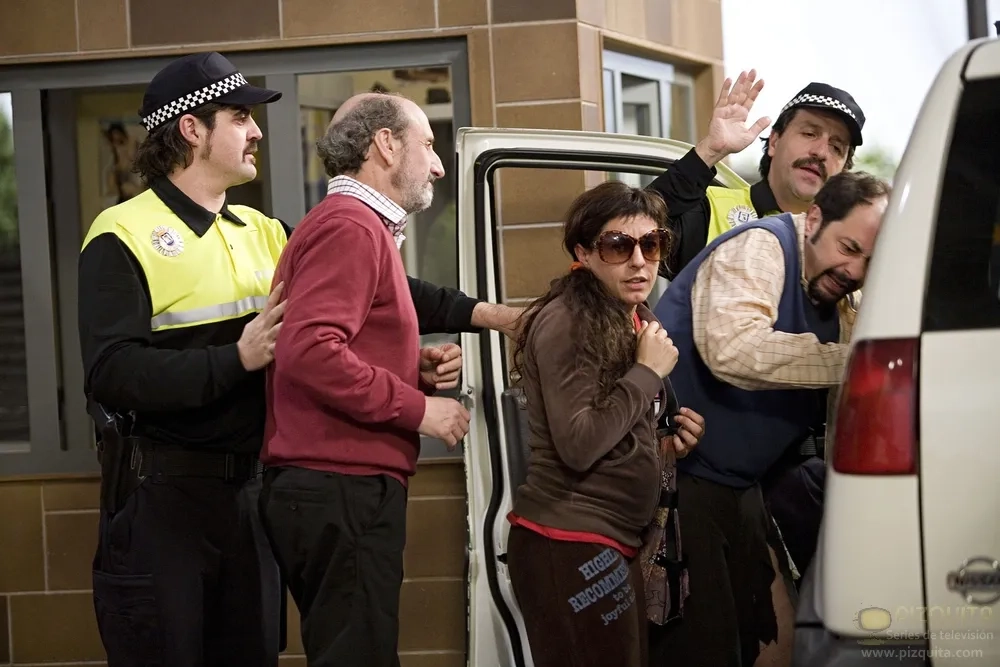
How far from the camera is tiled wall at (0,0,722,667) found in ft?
15.4

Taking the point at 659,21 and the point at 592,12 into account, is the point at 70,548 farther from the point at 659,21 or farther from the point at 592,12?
the point at 659,21

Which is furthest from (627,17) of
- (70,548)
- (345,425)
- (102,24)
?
(70,548)

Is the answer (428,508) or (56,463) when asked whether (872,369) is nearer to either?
(428,508)

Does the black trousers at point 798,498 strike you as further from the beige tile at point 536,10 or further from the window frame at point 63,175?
the beige tile at point 536,10

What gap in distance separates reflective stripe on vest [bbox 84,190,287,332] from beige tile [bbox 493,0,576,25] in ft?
6.42

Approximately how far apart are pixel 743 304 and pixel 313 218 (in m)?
0.94

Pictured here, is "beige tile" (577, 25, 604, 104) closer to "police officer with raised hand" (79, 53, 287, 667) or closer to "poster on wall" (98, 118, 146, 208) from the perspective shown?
"police officer with raised hand" (79, 53, 287, 667)

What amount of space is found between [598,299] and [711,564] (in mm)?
740

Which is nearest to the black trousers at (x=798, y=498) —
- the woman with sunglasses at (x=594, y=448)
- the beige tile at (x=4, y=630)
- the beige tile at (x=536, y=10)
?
the woman with sunglasses at (x=594, y=448)

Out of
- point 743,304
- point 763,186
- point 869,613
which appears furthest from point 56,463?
point 869,613

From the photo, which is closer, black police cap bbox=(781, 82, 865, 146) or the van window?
the van window

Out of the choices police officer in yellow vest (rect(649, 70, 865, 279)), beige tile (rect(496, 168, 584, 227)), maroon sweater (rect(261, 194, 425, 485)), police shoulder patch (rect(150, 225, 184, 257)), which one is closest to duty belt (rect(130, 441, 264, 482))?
maroon sweater (rect(261, 194, 425, 485))

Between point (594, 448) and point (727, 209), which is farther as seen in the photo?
point (727, 209)

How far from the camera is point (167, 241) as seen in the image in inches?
114
